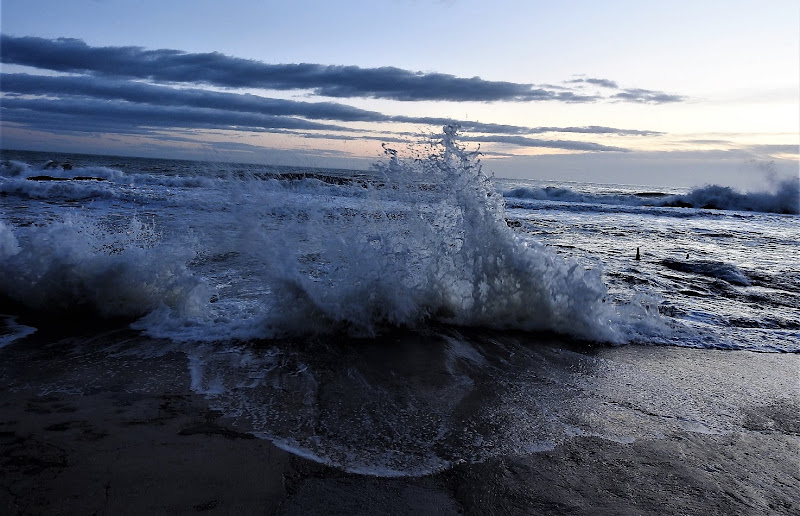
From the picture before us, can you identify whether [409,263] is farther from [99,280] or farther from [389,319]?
[99,280]

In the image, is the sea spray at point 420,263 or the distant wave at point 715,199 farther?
the distant wave at point 715,199

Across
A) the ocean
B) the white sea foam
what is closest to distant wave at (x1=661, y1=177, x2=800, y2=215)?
the ocean

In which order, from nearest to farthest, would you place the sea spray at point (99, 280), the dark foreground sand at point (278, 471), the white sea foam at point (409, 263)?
the dark foreground sand at point (278, 471) < the white sea foam at point (409, 263) < the sea spray at point (99, 280)

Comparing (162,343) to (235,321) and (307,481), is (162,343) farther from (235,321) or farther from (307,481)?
(307,481)

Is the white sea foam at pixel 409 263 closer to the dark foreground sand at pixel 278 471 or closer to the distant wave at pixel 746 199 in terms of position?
the dark foreground sand at pixel 278 471

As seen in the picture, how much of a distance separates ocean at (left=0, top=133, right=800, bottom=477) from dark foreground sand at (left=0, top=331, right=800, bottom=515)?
0.14 metres

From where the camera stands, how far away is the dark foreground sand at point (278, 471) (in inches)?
94.5

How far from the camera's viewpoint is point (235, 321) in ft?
16.8

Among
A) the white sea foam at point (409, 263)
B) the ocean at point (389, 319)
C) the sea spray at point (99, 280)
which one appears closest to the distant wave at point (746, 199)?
the ocean at point (389, 319)

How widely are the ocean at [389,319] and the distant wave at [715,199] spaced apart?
26.0 metres

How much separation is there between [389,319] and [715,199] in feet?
107

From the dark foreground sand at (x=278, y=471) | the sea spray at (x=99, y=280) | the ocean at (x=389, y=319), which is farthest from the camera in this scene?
the sea spray at (x=99, y=280)

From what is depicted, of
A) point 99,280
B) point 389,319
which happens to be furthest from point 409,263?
point 99,280

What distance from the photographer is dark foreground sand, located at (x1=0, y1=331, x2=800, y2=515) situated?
7.88 feet
